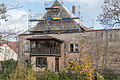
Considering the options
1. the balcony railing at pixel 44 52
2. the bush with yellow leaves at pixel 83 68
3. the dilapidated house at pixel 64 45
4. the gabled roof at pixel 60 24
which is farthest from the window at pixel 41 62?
the bush with yellow leaves at pixel 83 68

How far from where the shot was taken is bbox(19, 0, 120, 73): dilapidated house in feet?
87.5

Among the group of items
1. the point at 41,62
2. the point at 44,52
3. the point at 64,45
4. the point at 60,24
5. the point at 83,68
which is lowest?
the point at 41,62

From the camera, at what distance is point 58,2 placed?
37.2m

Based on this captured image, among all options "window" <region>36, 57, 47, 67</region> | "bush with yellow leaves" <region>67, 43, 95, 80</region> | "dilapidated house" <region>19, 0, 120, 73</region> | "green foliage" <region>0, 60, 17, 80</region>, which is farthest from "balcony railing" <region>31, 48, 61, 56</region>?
"bush with yellow leaves" <region>67, 43, 95, 80</region>

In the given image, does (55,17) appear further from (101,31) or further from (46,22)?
(101,31)

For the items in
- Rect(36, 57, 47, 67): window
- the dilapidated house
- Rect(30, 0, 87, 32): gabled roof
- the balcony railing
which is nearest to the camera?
the dilapidated house

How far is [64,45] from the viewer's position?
29812mm

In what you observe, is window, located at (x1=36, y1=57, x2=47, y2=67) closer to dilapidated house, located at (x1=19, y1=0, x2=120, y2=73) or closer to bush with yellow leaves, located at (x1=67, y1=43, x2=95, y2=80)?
dilapidated house, located at (x1=19, y1=0, x2=120, y2=73)

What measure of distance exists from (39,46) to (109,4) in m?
11.8

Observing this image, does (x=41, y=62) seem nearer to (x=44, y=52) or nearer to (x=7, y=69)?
(x=44, y=52)

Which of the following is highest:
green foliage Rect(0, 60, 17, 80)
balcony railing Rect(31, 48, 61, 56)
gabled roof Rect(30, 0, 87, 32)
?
gabled roof Rect(30, 0, 87, 32)

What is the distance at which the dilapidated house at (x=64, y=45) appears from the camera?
26.7 metres

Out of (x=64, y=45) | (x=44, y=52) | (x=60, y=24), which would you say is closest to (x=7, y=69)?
(x=44, y=52)

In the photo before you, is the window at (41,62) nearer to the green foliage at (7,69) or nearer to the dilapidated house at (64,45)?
the dilapidated house at (64,45)
